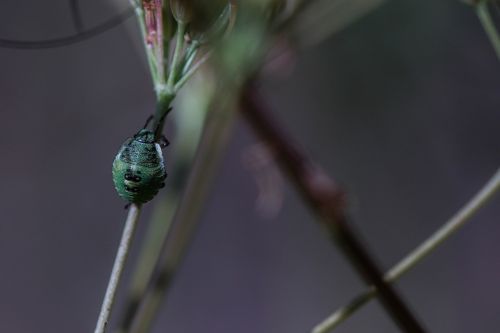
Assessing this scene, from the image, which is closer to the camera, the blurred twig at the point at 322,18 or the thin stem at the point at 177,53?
the thin stem at the point at 177,53

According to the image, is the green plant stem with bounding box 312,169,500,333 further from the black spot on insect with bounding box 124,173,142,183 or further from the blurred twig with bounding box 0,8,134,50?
the blurred twig with bounding box 0,8,134,50

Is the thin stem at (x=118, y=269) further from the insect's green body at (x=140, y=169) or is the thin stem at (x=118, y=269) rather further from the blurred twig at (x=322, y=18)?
the blurred twig at (x=322, y=18)

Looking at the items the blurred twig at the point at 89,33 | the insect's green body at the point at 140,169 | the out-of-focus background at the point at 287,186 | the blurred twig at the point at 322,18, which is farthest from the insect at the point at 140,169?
the out-of-focus background at the point at 287,186

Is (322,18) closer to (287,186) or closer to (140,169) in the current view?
(140,169)

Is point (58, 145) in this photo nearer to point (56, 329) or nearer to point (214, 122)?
point (56, 329)

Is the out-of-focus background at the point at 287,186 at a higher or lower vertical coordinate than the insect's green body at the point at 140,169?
lower

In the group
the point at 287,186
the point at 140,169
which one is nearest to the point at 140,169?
the point at 140,169

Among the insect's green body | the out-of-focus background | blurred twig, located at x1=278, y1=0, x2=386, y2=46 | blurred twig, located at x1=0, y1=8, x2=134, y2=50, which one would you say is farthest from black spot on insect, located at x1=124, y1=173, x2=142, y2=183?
the out-of-focus background

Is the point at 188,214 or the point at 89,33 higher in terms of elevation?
the point at 89,33

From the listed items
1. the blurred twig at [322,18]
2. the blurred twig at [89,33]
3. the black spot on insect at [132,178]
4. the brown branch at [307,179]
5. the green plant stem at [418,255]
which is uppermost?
the blurred twig at [89,33]
